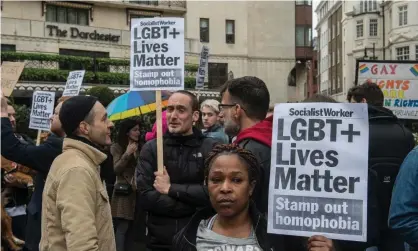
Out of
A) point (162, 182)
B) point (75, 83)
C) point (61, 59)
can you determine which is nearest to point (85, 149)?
point (162, 182)

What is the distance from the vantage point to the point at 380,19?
66.5 m

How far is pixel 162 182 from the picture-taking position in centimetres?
397

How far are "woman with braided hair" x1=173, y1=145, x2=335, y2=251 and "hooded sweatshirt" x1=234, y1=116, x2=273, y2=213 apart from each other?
0.24m

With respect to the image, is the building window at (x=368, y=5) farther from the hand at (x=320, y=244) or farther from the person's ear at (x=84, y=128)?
the hand at (x=320, y=244)

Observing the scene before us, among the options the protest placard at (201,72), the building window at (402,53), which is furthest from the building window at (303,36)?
the protest placard at (201,72)

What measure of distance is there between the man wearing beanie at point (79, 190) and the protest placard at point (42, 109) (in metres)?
5.85

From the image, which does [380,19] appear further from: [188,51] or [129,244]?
→ [129,244]

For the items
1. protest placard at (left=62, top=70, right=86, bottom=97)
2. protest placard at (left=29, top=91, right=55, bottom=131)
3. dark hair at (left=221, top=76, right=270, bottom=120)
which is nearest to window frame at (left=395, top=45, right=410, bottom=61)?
protest placard at (left=62, top=70, right=86, bottom=97)

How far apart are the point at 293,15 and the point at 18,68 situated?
3870 centimetres

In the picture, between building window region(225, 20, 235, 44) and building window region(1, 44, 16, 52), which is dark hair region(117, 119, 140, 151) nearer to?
building window region(1, 44, 16, 52)

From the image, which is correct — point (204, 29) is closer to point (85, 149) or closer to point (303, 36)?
point (303, 36)

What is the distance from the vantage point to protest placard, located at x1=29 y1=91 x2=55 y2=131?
9.34 m

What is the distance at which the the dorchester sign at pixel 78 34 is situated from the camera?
34250 millimetres

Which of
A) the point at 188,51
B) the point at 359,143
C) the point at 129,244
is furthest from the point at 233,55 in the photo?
the point at 359,143
